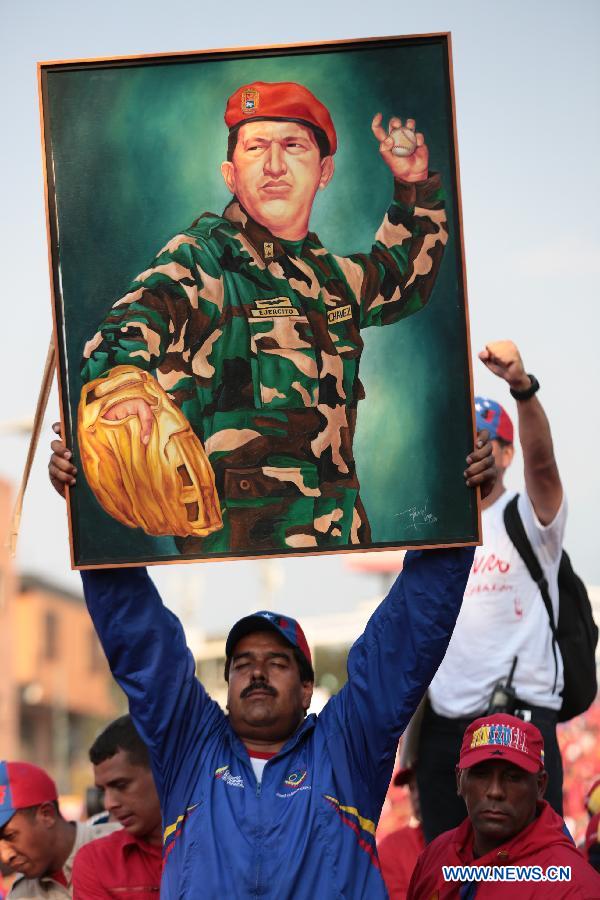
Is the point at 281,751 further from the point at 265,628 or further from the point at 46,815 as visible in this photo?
the point at 46,815

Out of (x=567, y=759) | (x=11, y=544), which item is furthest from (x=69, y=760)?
(x=11, y=544)

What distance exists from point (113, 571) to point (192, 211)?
1097mm

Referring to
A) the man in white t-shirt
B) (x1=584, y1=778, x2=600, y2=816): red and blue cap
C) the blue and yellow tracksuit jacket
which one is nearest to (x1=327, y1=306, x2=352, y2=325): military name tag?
the blue and yellow tracksuit jacket

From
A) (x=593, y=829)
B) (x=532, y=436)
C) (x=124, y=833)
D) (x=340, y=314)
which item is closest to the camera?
(x=340, y=314)

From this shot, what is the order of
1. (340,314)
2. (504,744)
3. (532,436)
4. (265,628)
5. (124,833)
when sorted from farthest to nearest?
(124,833), (532,436), (265,628), (504,744), (340,314)

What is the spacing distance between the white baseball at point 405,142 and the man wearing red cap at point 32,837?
2.85 metres

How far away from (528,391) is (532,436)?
0.62ft

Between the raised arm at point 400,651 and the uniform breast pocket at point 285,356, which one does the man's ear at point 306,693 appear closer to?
the raised arm at point 400,651

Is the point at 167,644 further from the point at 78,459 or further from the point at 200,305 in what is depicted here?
the point at 200,305

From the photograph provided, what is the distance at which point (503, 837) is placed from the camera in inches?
169

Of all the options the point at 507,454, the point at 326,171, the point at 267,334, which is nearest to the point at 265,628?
the point at 267,334

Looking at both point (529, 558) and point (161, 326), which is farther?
point (529, 558)

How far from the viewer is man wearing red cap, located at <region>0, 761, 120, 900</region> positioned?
5.50 meters
